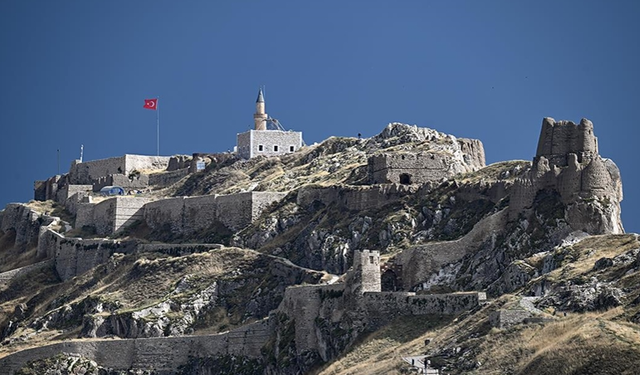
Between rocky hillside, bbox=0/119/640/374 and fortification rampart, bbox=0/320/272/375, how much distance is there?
556 millimetres

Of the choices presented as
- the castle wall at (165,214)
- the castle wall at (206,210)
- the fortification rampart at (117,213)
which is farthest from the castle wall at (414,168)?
the fortification rampart at (117,213)

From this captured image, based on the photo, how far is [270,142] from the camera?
422ft

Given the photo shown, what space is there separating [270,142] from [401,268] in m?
44.1

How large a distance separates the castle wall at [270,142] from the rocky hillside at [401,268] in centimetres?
711

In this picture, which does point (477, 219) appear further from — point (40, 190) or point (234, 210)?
point (40, 190)

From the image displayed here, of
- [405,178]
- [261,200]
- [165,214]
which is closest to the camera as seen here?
[405,178]

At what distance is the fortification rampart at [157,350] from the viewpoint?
87750mm

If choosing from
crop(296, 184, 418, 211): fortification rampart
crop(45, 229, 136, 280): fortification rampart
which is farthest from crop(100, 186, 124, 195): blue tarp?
crop(296, 184, 418, 211): fortification rampart

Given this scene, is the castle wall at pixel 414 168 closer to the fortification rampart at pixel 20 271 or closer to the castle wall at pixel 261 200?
the castle wall at pixel 261 200

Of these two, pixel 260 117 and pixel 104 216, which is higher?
pixel 260 117

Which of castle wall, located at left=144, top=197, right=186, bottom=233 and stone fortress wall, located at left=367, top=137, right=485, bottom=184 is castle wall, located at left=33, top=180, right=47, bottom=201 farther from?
stone fortress wall, located at left=367, top=137, right=485, bottom=184

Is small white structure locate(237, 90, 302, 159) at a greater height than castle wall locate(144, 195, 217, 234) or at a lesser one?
greater

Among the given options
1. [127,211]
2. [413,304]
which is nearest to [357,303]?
[413,304]

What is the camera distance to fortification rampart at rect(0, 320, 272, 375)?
87750 millimetres
